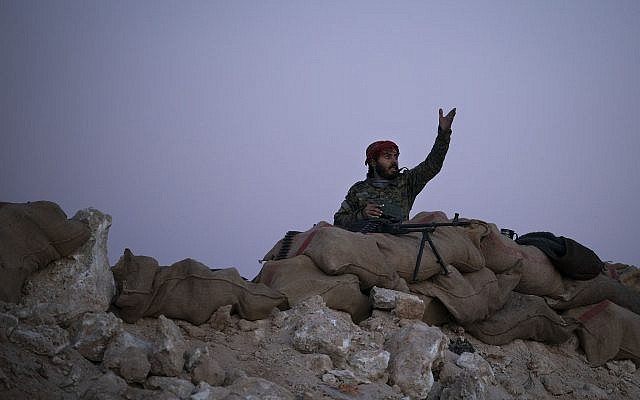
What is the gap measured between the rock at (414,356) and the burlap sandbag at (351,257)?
83cm

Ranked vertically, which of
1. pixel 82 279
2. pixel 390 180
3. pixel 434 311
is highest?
pixel 390 180

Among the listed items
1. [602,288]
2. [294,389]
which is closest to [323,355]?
[294,389]

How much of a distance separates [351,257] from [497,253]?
5.17ft

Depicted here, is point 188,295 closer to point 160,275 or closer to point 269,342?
point 160,275

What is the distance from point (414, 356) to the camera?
3475 millimetres

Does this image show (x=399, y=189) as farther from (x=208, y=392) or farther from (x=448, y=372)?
(x=208, y=392)

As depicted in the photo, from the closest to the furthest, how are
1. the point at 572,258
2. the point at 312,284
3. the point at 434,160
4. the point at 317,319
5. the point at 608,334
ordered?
the point at 317,319
the point at 312,284
the point at 608,334
the point at 572,258
the point at 434,160

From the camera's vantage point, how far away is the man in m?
6.00

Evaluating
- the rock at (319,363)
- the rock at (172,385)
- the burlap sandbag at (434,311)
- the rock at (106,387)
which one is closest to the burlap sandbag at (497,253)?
the burlap sandbag at (434,311)

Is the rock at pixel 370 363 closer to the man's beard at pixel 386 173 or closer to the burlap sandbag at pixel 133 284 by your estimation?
the burlap sandbag at pixel 133 284

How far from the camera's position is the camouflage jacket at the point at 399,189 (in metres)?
6.04

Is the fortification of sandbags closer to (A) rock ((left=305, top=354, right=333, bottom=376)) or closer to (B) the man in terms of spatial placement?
(A) rock ((left=305, top=354, right=333, bottom=376))

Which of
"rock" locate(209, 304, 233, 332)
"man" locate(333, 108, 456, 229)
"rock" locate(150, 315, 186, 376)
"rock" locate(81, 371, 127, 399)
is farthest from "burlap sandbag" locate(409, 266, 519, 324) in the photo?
"rock" locate(81, 371, 127, 399)

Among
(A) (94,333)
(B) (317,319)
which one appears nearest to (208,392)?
(A) (94,333)
